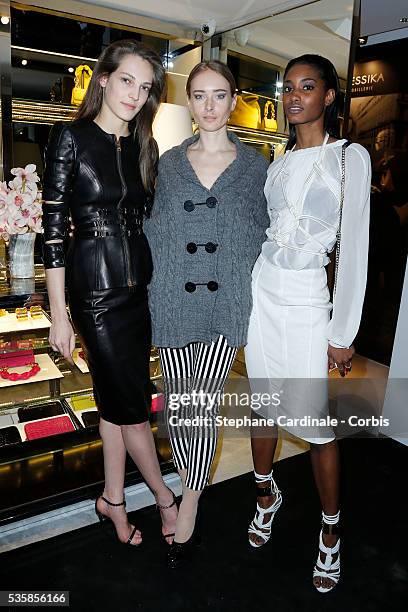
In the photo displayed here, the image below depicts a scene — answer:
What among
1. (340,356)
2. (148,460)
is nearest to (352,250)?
(340,356)

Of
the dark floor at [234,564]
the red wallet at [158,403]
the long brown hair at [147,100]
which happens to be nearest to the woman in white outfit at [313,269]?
the dark floor at [234,564]

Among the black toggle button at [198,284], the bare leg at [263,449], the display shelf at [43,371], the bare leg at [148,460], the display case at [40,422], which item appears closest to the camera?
the black toggle button at [198,284]

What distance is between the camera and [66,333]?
1969mm

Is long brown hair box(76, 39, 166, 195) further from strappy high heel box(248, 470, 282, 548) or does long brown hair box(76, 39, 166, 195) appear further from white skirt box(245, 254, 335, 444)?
strappy high heel box(248, 470, 282, 548)

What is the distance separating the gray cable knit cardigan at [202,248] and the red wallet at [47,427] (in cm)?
95

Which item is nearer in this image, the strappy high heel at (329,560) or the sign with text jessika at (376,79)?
the strappy high heel at (329,560)

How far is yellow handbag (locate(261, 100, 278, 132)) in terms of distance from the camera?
3.51 meters

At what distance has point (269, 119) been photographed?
11.6ft

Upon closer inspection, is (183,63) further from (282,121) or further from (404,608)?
(404,608)

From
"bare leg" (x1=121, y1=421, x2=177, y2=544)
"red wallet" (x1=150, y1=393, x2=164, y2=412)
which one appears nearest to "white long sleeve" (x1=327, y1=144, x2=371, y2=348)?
"bare leg" (x1=121, y1=421, x2=177, y2=544)

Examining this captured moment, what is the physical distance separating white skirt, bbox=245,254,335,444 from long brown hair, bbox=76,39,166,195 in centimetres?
59

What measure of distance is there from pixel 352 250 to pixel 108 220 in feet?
3.01

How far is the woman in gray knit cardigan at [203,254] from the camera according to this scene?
193 cm

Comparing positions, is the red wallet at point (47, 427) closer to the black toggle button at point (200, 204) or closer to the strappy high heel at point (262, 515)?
the strappy high heel at point (262, 515)
